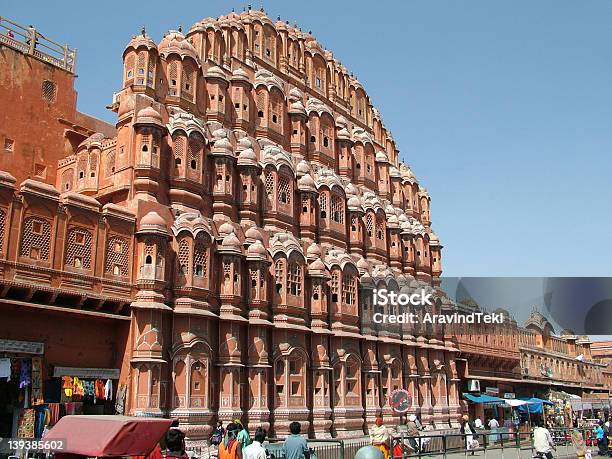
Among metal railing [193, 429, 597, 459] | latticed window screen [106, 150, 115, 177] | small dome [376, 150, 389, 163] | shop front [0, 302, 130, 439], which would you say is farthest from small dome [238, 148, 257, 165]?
small dome [376, 150, 389, 163]

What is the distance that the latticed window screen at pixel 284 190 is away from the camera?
3177 centimetres

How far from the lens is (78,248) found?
2247 centimetres

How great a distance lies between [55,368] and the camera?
69.7ft

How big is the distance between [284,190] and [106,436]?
2374 centimetres

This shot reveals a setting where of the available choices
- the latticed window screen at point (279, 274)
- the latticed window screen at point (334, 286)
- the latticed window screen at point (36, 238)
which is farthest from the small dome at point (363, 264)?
the latticed window screen at point (36, 238)

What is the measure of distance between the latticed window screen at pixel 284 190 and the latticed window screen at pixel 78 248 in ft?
36.3

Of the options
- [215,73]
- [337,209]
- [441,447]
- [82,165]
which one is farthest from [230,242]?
[441,447]

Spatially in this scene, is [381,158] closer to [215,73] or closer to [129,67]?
[215,73]

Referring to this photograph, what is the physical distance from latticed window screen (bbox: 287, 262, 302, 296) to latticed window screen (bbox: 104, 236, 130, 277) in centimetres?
842

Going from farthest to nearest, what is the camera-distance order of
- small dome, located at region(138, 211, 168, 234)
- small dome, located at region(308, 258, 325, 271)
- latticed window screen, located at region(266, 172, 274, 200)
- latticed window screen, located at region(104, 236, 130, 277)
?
small dome, located at region(308, 258, 325, 271) → latticed window screen, located at region(266, 172, 274, 200) → small dome, located at region(138, 211, 168, 234) → latticed window screen, located at region(104, 236, 130, 277)

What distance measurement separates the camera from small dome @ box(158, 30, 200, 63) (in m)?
29.7

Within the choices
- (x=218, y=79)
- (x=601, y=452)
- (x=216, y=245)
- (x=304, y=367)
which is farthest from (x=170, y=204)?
(x=601, y=452)

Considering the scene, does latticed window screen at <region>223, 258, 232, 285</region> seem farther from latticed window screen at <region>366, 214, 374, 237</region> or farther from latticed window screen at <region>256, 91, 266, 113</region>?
latticed window screen at <region>366, 214, 374, 237</region>

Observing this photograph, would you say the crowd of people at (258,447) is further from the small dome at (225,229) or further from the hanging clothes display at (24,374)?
the small dome at (225,229)
